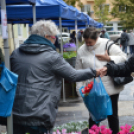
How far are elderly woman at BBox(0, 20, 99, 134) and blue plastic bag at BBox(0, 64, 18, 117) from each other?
5.4 inches

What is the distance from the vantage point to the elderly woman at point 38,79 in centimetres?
274

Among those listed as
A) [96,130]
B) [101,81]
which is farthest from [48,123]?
[101,81]

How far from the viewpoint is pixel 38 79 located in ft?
9.09

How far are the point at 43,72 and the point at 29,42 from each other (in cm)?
32

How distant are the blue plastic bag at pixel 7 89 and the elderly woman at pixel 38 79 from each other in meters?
0.14

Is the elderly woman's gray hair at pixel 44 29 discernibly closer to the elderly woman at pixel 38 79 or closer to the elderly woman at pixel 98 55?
the elderly woman at pixel 38 79

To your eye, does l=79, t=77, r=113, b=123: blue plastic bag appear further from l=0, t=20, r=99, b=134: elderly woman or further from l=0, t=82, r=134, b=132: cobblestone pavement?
l=0, t=82, r=134, b=132: cobblestone pavement

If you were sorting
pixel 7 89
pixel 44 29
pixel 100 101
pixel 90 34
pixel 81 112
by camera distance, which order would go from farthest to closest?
pixel 81 112 → pixel 90 34 → pixel 100 101 → pixel 44 29 → pixel 7 89

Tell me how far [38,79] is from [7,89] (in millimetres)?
304

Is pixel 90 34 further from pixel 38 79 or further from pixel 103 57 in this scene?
pixel 38 79

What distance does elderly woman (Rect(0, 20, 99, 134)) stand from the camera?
8.99 feet

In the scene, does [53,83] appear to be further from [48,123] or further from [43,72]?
[48,123]

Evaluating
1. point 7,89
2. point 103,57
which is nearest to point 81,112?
point 103,57

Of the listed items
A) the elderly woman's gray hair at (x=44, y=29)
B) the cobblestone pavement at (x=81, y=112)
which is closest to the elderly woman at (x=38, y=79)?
the elderly woman's gray hair at (x=44, y=29)
